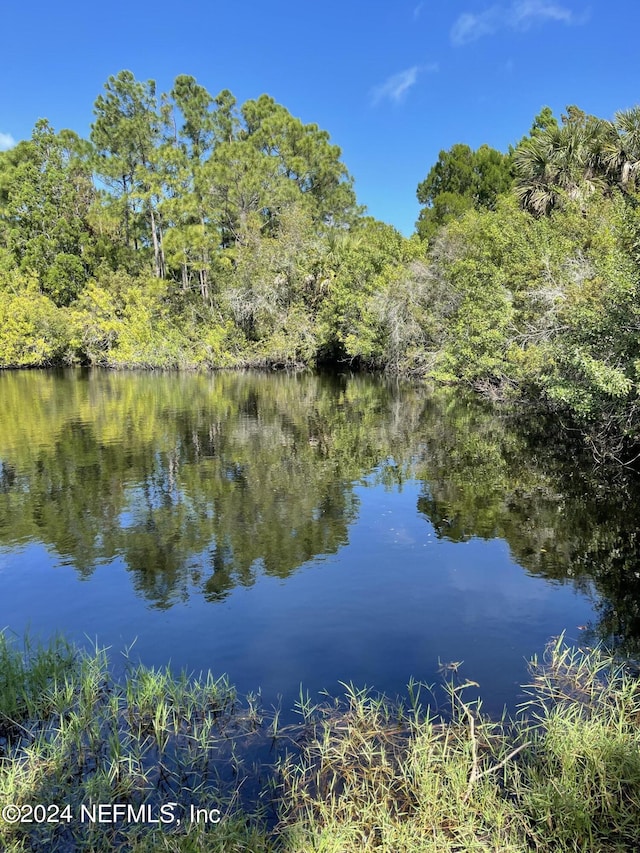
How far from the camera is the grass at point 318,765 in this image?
3.58 meters

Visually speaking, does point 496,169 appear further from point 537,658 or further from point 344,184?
point 537,658

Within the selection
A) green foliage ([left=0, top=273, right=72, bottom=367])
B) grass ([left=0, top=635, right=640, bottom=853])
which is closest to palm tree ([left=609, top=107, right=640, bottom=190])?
grass ([left=0, top=635, right=640, bottom=853])

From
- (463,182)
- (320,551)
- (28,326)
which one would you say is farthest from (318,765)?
(463,182)

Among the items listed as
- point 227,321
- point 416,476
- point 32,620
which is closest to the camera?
point 32,620

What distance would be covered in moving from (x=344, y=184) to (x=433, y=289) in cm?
2383

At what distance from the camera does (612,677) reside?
17.9 ft

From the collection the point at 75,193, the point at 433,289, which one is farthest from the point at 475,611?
the point at 75,193

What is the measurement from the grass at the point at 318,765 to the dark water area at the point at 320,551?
1.84 ft

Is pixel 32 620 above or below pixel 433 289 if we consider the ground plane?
below

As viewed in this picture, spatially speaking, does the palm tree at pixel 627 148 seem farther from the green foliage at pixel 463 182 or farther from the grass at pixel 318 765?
the grass at pixel 318 765

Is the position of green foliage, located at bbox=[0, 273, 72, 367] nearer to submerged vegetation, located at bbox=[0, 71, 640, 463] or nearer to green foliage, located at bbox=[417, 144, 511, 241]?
submerged vegetation, located at bbox=[0, 71, 640, 463]

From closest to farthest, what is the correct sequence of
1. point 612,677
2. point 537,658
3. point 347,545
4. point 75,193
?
point 612,677 → point 537,658 → point 347,545 → point 75,193

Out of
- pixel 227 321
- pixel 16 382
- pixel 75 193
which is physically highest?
pixel 75 193

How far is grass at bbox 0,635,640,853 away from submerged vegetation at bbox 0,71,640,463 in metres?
20.5
